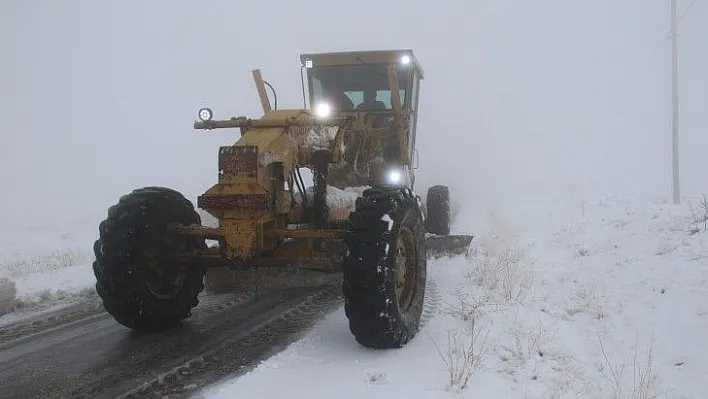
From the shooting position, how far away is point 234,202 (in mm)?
4406

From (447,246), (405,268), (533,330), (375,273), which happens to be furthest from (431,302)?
(447,246)

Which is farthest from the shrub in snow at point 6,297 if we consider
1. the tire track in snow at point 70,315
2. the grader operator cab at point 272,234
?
the grader operator cab at point 272,234

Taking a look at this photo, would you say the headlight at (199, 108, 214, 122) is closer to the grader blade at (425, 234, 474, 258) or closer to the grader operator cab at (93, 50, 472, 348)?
the grader operator cab at (93, 50, 472, 348)

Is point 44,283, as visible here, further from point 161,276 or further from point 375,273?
point 375,273

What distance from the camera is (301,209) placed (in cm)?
567

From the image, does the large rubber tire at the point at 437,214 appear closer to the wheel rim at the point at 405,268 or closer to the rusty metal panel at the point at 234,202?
the wheel rim at the point at 405,268

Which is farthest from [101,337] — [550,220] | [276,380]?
[550,220]

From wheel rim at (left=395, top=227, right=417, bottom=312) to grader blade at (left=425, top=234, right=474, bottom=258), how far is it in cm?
297

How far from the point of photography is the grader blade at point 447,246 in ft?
25.7

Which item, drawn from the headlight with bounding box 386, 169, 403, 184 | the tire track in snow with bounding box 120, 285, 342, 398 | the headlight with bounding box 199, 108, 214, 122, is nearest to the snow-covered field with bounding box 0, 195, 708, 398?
the tire track in snow with bounding box 120, 285, 342, 398

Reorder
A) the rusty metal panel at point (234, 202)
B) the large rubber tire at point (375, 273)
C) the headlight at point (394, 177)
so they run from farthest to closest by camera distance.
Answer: the headlight at point (394, 177) < the rusty metal panel at point (234, 202) < the large rubber tire at point (375, 273)

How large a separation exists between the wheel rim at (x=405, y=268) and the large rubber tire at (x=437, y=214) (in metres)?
5.04

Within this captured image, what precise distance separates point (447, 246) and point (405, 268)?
315 cm

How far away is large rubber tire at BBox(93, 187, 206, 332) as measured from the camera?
462cm
